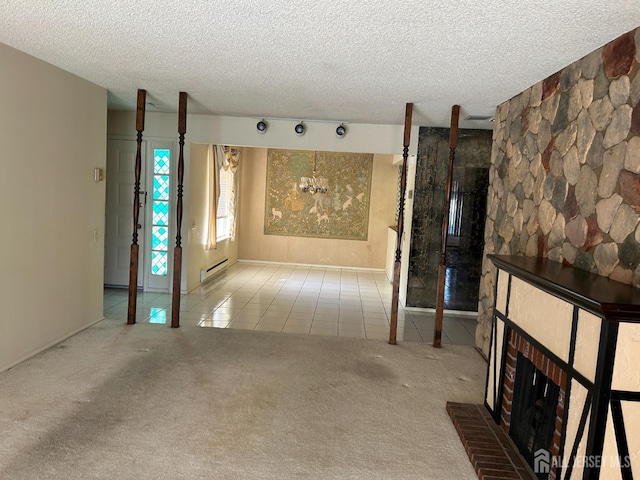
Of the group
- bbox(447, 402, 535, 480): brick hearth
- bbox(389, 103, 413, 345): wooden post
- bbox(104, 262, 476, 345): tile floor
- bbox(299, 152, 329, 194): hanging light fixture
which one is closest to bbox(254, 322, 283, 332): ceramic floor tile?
bbox(104, 262, 476, 345): tile floor

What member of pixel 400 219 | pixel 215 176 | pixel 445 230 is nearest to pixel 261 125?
pixel 215 176

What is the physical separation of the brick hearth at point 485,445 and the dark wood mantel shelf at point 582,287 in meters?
0.96

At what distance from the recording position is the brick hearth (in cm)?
235

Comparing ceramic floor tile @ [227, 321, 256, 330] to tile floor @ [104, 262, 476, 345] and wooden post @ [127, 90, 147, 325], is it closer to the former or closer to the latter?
tile floor @ [104, 262, 476, 345]

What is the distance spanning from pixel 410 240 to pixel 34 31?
458cm

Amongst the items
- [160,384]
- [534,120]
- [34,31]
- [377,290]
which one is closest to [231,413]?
[160,384]

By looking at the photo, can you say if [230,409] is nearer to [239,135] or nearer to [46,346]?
[46,346]

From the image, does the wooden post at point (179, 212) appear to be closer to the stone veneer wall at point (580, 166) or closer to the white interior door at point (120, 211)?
the white interior door at point (120, 211)

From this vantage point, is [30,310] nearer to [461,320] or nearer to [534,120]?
[534,120]

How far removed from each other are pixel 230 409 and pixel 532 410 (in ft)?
5.95

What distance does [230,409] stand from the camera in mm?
2953

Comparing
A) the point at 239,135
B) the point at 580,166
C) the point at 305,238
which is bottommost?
the point at 305,238

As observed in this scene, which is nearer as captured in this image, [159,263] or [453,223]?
[453,223]

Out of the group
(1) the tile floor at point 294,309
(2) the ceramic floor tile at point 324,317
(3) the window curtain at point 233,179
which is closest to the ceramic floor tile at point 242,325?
(1) the tile floor at point 294,309
